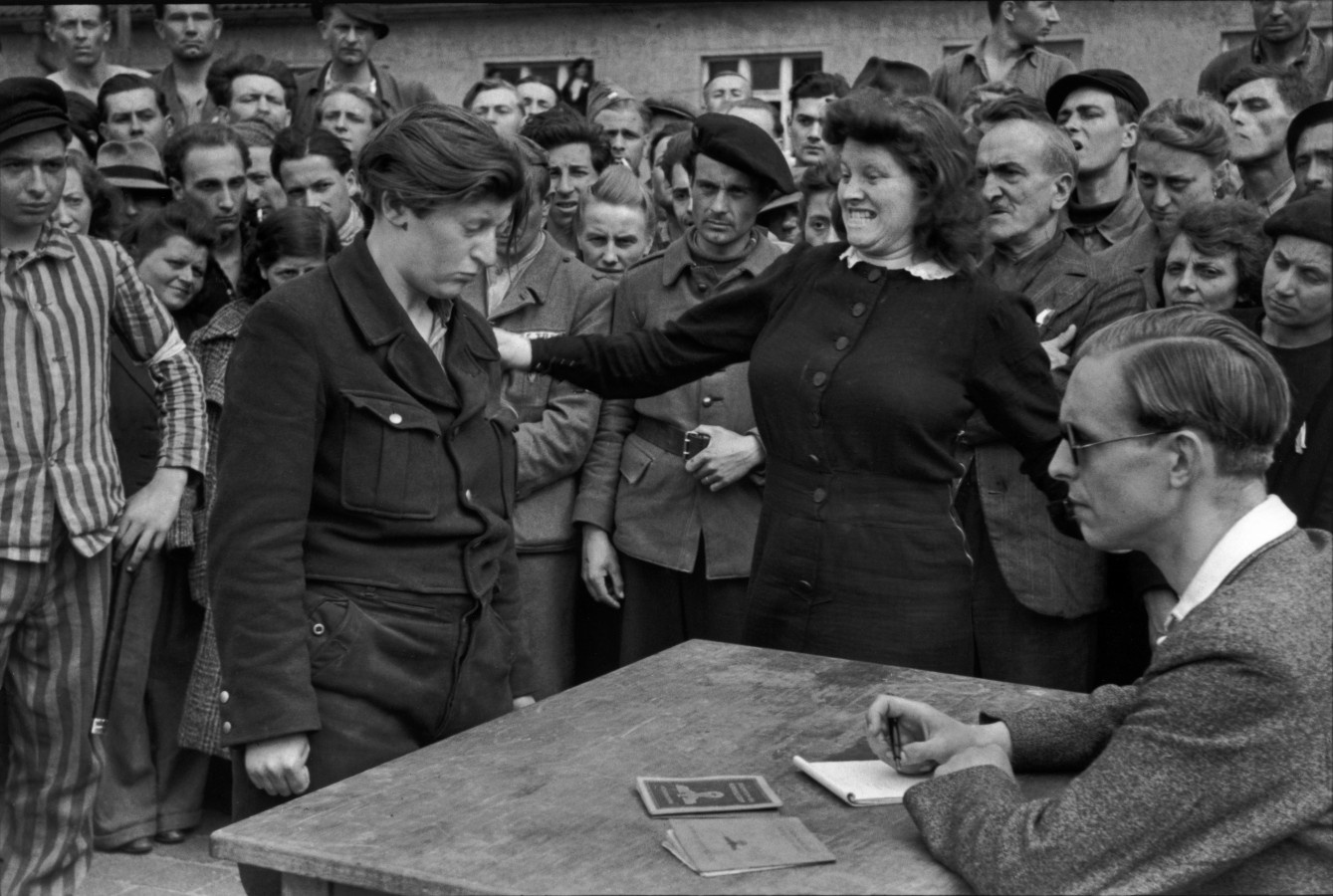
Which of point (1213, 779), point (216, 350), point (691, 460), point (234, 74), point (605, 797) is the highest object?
point (234, 74)

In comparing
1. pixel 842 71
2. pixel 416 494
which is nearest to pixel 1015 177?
pixel 416 494

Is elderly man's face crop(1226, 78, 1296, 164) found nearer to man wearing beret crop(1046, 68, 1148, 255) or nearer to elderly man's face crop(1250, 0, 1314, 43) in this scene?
man wearing beret crop(1046, 68, 1148, 255)

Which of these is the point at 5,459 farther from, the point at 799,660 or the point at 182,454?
the point at 799,660

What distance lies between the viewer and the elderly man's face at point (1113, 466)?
7.59ft

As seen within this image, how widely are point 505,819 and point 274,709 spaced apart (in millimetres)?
674

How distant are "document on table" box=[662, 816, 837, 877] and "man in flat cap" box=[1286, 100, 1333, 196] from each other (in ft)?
11.2

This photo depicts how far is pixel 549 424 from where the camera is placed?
5.18 m

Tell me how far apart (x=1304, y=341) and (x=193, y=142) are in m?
4.40

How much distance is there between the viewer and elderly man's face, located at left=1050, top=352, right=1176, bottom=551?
231cm

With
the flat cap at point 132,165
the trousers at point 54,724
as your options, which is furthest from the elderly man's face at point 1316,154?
the flat cap at point 132,165

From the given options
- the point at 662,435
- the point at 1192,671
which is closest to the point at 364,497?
the point at 1192,671

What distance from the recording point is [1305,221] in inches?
159

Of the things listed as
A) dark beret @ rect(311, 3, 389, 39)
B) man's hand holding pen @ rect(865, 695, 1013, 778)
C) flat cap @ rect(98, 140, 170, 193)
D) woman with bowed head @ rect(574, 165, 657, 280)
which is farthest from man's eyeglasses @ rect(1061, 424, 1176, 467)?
dark beret @ rect(311, 3, 389, 39)

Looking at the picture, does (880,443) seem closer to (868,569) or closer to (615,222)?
(868,569)
